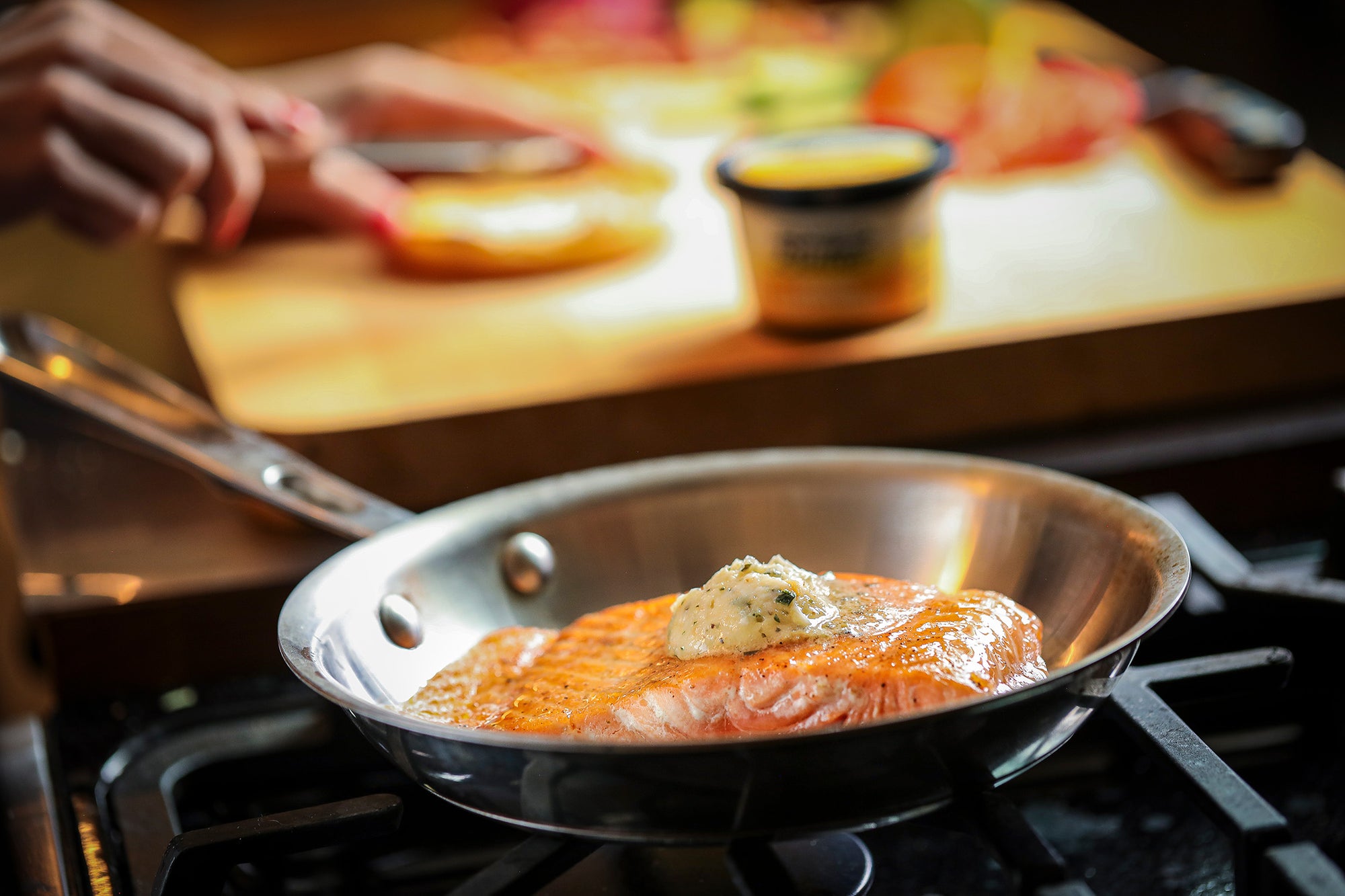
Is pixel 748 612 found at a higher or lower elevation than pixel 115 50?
lower

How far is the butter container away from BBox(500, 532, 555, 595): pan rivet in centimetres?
48

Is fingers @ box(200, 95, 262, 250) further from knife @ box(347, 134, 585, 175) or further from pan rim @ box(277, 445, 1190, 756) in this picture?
pan rim @ box(277, 445, 1190, 756)

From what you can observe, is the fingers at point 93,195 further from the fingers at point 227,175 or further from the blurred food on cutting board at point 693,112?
the blurred food on cutting board at point 693,112

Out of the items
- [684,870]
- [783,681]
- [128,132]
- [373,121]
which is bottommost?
[684,870]

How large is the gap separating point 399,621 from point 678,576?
0.17 meters

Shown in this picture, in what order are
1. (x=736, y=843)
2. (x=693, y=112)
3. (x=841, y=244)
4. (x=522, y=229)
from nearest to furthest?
1. (x=736, y=843)
2. (x=841, y=244)
3. (x=522, y=229)
4. (x=693, y=112)

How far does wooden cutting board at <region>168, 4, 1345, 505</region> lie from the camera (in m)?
1.08

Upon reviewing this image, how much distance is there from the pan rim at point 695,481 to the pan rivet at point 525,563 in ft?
0.05

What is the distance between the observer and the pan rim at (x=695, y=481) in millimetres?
469

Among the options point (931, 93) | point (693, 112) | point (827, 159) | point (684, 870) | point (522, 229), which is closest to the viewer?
point (684, 870)

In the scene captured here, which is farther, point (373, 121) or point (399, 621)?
point (373, 121)

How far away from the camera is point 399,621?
26.7 inches

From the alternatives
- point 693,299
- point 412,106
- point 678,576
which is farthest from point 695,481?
point 412,106

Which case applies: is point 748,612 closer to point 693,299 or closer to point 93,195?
point 693,299
